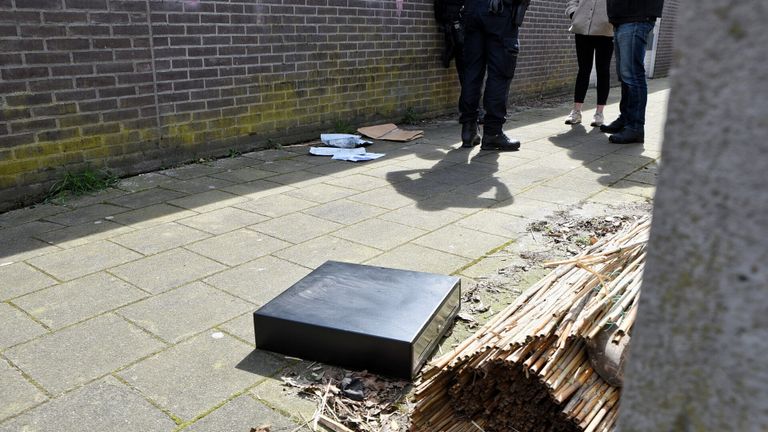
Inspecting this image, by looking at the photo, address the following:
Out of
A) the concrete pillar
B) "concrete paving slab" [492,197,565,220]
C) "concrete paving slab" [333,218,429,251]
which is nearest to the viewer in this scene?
the concrete pillar

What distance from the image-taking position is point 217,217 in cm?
425

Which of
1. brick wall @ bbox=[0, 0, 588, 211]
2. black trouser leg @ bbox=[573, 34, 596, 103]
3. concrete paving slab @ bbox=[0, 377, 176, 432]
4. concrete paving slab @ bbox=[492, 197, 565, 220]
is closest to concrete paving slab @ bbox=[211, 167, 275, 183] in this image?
brick wall @ bbox=[0, 0, 588, 211]

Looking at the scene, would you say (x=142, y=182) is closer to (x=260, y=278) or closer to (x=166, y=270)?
(x=166, y=270)

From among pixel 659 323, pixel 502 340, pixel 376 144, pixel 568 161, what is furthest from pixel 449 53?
pixel 659 323

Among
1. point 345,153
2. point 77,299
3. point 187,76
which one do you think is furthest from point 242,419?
point 345,153

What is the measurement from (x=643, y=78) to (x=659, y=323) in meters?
6.36

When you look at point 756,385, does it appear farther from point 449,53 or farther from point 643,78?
point 449,53

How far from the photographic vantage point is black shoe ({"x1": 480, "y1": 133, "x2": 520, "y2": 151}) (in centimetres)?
637

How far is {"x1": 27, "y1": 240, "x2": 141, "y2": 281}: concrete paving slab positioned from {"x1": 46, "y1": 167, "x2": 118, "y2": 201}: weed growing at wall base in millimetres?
1173

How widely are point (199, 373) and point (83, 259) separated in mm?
1485

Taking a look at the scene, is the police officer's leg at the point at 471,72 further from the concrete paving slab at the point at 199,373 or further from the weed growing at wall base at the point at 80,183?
the concrete paving slab at the point at 199,373

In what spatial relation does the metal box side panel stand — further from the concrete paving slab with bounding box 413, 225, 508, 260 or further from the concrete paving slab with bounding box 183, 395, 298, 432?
the concrete paving slab with bounding box 413, 225, 508, 260

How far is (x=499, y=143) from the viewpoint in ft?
21.0

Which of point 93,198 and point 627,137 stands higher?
point 627,137
